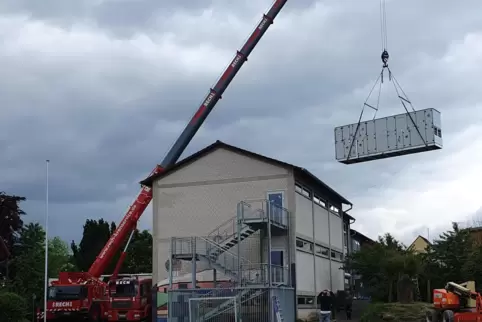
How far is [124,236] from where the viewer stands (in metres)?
42.3

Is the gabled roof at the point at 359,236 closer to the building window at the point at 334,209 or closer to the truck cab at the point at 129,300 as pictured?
the building window at the point at 334,209

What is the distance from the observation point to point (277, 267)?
35.9 meters

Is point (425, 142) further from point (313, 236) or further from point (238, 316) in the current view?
point (313, 236)

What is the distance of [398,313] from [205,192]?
14365 mm

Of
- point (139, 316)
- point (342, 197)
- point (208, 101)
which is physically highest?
point (208, 101)

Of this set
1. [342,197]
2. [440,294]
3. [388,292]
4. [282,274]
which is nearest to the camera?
[440,294]

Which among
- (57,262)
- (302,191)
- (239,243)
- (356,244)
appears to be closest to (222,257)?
(239,243)

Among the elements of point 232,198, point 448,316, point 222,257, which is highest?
point 232,198

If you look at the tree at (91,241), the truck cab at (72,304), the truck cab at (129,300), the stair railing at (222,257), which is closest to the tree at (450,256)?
the stair railing at (222,257)

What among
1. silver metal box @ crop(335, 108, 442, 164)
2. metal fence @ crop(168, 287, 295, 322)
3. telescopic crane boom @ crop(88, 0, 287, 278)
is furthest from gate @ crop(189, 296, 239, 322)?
telescopic crane boom @ crop(88, 0, 287, 278)

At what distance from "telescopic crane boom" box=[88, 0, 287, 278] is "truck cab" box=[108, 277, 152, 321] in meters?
2.50

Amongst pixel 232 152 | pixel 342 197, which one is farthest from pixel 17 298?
pixel 342 197

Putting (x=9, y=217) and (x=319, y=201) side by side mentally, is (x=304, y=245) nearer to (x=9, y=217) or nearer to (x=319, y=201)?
(x=319, y=201)

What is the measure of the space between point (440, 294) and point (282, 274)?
11831 mm
